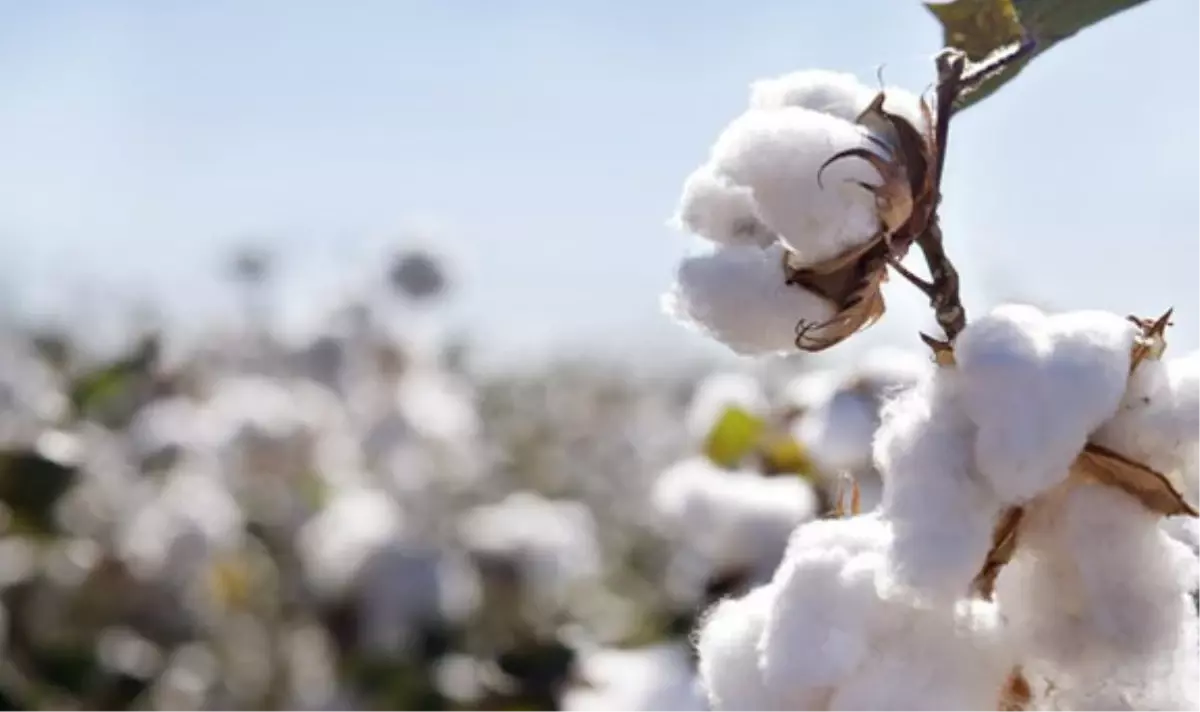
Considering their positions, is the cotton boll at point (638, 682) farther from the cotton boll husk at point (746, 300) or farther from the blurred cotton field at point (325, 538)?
the cotton boll husk at point (746, 300)

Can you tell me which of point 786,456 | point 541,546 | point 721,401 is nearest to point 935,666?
point 786,456

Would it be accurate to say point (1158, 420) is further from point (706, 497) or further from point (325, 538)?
point (325, 538)

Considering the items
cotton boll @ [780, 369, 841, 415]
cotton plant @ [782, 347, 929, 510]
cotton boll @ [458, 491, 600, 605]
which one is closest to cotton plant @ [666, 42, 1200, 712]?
cotton plant @ [782, 347, 929, 510]

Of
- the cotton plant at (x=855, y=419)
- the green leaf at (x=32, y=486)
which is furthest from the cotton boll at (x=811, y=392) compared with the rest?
the green leaf at (x=32, y=486)

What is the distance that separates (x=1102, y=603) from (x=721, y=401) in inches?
34.6

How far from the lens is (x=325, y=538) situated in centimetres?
257

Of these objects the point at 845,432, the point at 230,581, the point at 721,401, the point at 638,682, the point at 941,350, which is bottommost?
the point at 230,581

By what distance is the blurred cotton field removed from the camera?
1910mm

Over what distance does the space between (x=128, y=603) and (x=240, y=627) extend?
0.27 metres

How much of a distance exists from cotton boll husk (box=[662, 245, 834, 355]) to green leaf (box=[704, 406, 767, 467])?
74cm

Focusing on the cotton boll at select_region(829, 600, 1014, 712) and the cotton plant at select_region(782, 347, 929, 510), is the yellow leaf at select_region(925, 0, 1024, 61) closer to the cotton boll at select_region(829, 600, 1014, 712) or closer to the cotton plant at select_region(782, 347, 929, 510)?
the cotton boll at select_region(829, 600, 1014, 712)

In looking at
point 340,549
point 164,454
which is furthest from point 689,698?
point 164,454

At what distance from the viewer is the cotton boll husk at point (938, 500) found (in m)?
0.57

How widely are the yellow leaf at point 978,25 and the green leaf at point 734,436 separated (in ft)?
2.39
